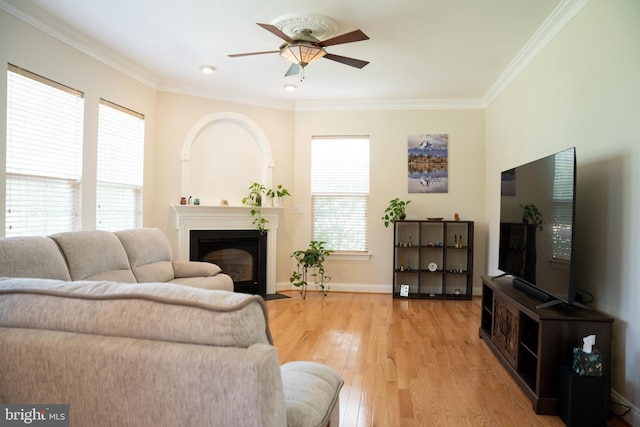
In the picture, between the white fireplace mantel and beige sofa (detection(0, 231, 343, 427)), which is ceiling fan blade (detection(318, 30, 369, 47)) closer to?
beige sofa (detection(0, 231, 343, 427))

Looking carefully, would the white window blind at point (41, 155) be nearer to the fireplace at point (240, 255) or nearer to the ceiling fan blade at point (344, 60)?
the fireplace at point (240, 255)

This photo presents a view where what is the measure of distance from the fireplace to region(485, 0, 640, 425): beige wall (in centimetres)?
356

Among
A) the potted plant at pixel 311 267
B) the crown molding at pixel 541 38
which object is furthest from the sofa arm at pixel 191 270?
the crown molding at pixel 541 38

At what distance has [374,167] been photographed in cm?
555

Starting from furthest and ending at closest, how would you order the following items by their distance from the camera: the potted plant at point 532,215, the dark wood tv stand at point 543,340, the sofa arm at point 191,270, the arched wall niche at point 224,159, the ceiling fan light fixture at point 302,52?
the arched wall niche at point 224,159, the sofa arm at point 191,270, the ceiling fan light fixture at point 302,52, the potted plant at point 532,215, the dark wood tv stand at point 543,340

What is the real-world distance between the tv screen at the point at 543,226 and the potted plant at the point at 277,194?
9.35 ft

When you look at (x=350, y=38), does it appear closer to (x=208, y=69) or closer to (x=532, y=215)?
(x=532, y=215)

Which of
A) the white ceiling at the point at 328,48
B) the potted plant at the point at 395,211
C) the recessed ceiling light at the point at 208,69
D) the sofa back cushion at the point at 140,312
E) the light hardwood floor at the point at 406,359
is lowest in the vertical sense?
the light hardwood floor at the point at 406,359

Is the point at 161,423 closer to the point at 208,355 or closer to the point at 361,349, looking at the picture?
the point at 208,355

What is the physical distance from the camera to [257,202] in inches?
208

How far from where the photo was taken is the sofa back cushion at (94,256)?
2.72 meters

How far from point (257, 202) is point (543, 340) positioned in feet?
12.4

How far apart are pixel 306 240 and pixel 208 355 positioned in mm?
4788

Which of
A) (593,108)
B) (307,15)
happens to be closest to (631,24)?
(593,108)
